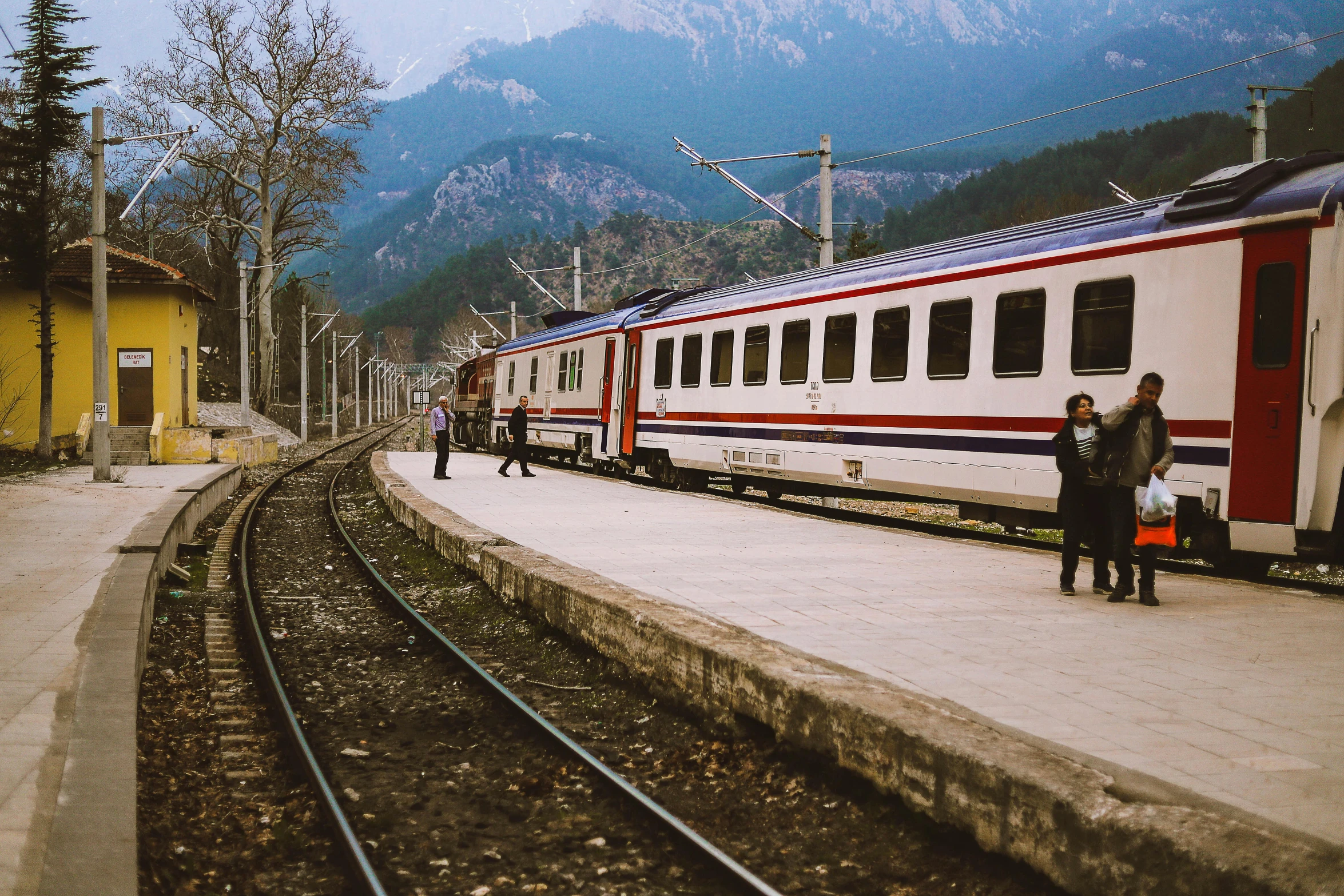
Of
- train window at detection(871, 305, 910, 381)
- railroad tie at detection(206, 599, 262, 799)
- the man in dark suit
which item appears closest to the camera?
railroad tie at detection(206, 599, 262, 799)

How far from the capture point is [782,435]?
52.5ft

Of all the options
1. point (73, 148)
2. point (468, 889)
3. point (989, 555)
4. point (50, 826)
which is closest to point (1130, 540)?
point (989, 555)

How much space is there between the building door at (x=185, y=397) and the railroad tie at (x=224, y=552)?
14838mm

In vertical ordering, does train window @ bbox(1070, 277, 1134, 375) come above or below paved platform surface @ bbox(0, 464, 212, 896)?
above

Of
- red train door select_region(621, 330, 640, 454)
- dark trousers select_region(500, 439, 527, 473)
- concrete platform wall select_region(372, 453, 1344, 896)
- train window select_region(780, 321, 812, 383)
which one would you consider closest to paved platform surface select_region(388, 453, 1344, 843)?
concrete platform wall select_region(372, 453, 1344, 896)

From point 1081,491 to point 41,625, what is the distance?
7.43 meters

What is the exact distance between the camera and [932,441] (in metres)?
12.7

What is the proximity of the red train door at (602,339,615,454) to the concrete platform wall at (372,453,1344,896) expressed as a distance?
15.0m

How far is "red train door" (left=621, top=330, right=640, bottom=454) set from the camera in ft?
70.2

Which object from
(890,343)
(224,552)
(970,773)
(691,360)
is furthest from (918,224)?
(970,773)

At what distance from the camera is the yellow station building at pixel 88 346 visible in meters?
29.2

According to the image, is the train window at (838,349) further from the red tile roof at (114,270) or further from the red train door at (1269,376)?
the red tile roof at (114,270)

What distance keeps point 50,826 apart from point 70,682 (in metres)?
2.40

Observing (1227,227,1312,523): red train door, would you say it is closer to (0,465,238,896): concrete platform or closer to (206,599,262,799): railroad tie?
(206,599,262,799): railroad tie
